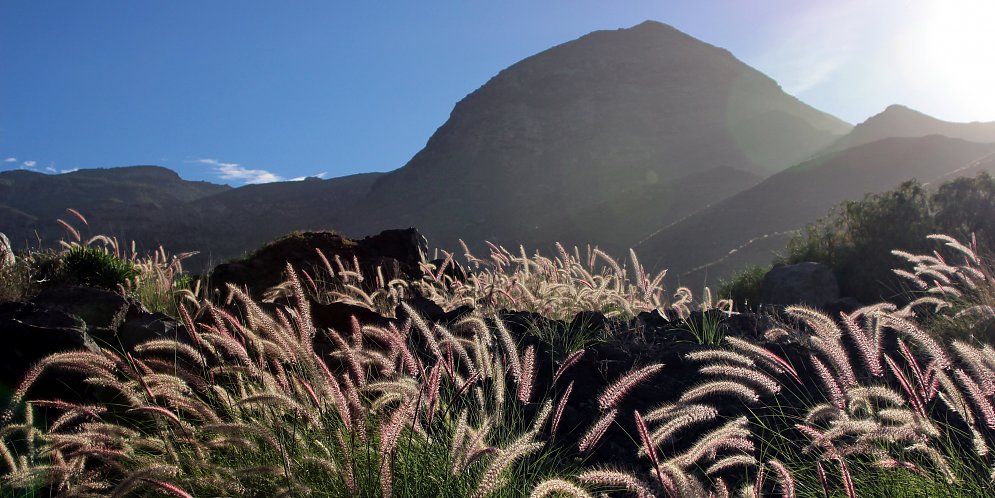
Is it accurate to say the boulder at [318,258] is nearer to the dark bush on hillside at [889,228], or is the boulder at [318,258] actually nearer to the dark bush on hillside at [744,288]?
the dark bush on hillside at [744,288]

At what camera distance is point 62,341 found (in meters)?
4.50

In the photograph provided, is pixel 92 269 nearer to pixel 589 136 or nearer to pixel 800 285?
pixel 800 285

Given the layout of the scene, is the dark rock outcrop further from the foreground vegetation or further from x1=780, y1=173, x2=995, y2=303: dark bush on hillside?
x1=780, y1=173, x2=995, y2=303: dark bush on hillside

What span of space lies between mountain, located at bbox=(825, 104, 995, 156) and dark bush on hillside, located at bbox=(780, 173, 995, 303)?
8773 cm

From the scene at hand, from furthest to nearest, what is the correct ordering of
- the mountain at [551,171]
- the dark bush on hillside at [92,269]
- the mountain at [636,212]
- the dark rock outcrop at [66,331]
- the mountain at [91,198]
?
the mountain at [551,171] → the mountain at [91,198] → the mountain at [636,212] → the dark bush on hillside at [92,269] → the dark rock outcrop at [66,331]

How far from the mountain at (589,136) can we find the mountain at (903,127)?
38.7ft

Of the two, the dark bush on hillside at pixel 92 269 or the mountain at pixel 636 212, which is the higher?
the dark bush on hillside at pixel 92 269

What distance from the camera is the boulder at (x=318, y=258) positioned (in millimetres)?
8758

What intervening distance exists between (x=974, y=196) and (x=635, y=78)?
117m

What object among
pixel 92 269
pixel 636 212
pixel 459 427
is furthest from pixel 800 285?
pixel 636 212

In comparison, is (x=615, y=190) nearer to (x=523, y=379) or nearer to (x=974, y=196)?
(x=974, y=196)

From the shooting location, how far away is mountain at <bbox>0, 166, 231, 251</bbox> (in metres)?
74.6

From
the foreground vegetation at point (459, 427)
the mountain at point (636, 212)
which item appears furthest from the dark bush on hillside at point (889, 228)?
the mountain at point (636, 212)

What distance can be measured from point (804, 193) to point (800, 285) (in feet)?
142
